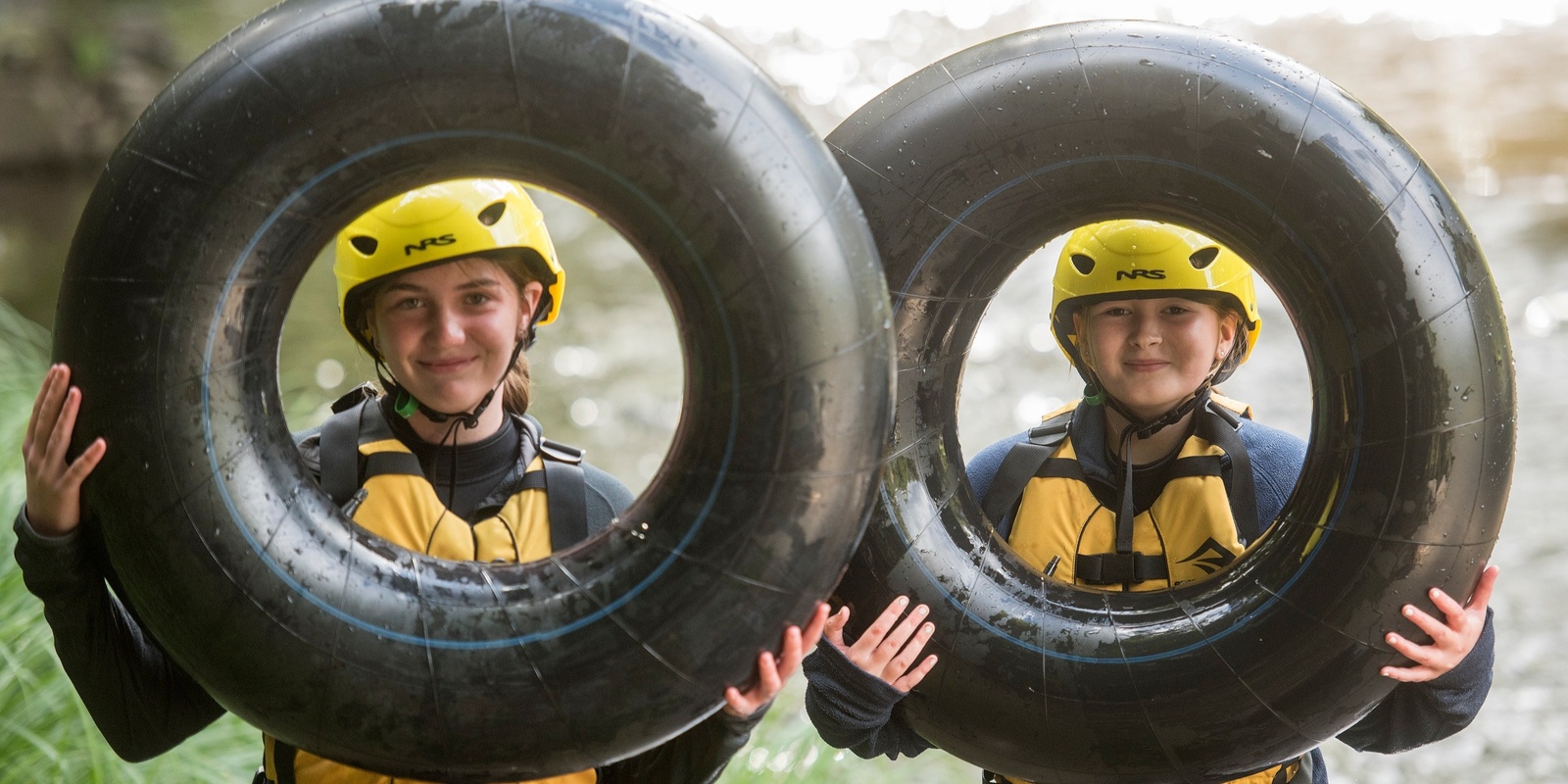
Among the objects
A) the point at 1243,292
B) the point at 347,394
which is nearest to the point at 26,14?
the point at 347,394

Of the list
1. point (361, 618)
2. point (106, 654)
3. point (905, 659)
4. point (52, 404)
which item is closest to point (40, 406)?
point (52, 404)

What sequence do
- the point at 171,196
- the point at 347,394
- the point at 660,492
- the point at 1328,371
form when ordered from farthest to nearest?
the point at 347,394 → the point at 1328,371 → the point at 660,492 → the point at 171,196

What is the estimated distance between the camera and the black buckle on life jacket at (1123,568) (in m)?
2.41

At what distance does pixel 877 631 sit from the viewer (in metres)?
2.20

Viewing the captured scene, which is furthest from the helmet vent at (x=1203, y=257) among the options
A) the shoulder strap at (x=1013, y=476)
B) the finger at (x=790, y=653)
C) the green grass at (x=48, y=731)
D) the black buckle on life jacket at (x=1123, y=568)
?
the green grass at (x=48, y=731)

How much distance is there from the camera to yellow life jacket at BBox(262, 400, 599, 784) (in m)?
2.18

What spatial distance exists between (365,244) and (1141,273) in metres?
1.29

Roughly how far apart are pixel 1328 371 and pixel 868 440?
76 cm

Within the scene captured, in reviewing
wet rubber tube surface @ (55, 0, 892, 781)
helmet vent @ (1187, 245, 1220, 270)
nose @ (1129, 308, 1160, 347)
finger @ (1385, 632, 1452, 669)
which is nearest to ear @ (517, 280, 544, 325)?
wet rubber tube surface @ (55, 0, 892, 781)

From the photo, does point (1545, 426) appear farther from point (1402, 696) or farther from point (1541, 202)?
point (1402, 696)

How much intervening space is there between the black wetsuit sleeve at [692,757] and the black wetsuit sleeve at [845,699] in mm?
145

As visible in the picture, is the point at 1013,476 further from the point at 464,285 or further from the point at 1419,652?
the point at 464,285

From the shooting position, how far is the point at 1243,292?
8.36ft

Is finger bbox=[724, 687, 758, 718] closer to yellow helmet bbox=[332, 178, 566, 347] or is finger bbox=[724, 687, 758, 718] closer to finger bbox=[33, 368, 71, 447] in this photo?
yellow helmet bbox=[332, 178, 566, 347]
